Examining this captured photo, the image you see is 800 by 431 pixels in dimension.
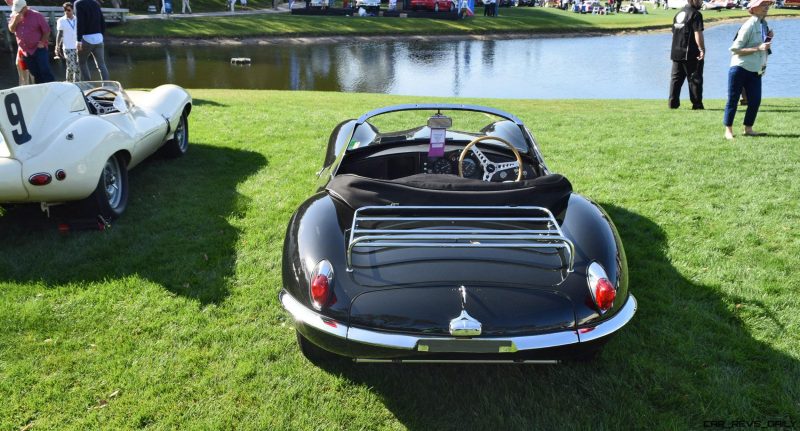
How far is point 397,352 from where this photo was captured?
2.52m

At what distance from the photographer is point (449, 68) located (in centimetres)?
2064

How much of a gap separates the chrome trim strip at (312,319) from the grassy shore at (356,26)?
2694cm

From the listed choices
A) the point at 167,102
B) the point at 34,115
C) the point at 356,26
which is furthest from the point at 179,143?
the point at 356,26

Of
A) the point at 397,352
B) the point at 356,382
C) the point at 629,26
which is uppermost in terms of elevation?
the point at 629,26

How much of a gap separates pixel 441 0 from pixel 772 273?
36.5 m

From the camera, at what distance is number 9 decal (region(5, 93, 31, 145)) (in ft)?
13.4

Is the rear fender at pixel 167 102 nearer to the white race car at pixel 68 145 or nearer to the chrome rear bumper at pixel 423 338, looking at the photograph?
the white race car at pixel 68 145

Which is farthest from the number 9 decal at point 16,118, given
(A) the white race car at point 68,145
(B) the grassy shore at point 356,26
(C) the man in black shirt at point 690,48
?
(B) the grassy shore at point 356,26

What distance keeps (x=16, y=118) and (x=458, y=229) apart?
11.1ft

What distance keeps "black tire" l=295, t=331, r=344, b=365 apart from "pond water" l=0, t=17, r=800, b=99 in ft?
42.2

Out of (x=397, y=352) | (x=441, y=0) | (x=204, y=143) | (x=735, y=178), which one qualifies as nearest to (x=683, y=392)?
(x=397, y=352)

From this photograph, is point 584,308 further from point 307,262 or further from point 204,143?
point 204,143

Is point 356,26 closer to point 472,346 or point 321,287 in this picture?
point 321,287

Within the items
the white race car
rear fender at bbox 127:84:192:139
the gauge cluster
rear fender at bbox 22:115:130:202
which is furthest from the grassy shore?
the gauge cluster
